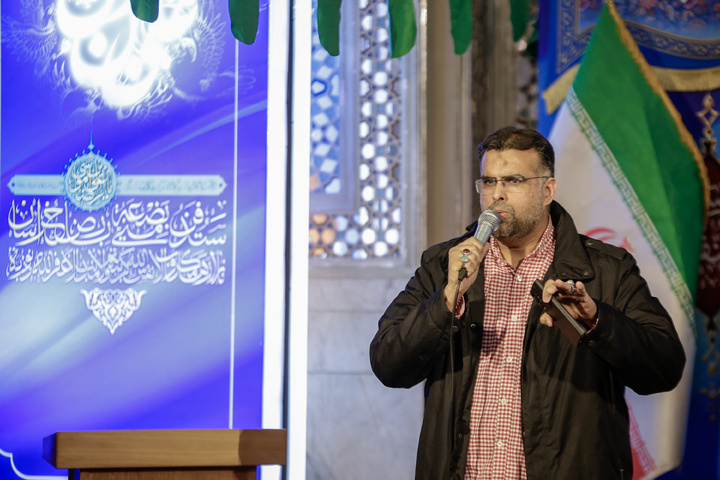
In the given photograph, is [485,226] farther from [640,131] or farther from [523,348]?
[640,131]

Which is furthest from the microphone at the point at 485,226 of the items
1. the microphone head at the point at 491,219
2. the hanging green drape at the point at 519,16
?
the hanging green drape at the point at 519,16

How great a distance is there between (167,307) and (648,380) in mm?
1781

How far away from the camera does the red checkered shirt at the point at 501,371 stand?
1.86m

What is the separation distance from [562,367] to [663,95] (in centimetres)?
122

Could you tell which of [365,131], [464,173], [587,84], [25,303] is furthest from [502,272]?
[25,303]

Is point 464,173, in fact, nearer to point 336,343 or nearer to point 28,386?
point 336,343

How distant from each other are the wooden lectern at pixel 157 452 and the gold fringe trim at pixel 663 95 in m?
1.70

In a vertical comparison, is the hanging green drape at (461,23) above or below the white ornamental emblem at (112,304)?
above

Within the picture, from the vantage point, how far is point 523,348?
1.90m

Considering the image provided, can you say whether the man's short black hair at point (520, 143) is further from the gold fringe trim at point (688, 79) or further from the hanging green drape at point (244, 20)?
the hanging green drape at point (244, 20)

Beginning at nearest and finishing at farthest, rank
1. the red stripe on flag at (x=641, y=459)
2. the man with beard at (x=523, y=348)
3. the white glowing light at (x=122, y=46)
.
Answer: the man with beard at (x=523, y=348) → the red stripe on flag at (x=641, y=459) → the white glowing light at (x=122, y=46)

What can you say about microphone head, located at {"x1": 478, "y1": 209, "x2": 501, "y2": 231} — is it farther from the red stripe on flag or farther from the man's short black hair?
the red stripe on flag

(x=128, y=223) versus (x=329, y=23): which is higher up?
(x=329, y=23)

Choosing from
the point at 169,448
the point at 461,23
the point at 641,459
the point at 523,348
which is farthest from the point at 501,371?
the point at 461,23
